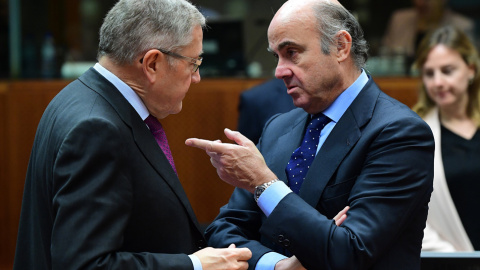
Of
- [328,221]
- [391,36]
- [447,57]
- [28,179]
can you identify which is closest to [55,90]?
[391,36]

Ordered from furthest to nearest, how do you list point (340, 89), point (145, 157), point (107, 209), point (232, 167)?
point (340, 89) → point (232, 167) → point (145, 157) → point (107, 209)

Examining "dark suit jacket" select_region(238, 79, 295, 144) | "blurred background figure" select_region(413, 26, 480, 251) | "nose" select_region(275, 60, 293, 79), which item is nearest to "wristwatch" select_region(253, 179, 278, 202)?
"nose" select_region(275, 60, 293, 79)

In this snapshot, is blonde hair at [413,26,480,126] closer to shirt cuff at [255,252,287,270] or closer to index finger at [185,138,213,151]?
shirt cuff at [255,252,287,270]

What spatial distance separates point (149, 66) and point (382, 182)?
77cm

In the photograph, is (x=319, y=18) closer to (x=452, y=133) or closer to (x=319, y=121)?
(x=319, y=121)

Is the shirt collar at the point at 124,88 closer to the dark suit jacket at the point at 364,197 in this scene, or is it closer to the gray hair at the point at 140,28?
the gray hair at the point at 140,28

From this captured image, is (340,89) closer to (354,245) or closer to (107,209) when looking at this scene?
(354,245)

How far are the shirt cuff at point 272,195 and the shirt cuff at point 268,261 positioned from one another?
17 cm

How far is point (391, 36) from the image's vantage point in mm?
5680

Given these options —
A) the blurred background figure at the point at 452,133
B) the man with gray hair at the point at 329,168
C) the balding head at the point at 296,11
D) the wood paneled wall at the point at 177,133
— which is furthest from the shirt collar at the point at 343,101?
the wood paneled wall at the point at 177,133

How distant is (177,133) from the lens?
573 cm

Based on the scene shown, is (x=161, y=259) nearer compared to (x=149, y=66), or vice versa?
(x=161, y=259)

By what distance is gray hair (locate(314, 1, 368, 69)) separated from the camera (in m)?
2.25

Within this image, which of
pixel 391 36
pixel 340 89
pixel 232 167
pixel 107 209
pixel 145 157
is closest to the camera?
pixel 107 209
